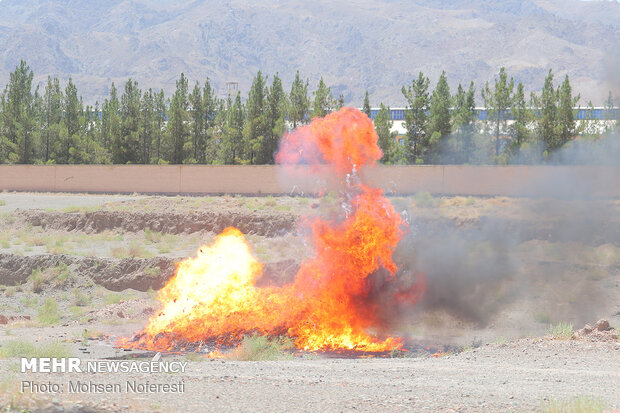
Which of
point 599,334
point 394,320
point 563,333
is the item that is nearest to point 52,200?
point 394,320

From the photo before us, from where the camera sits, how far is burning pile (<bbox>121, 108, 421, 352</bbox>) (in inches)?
773

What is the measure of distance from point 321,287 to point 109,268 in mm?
12231

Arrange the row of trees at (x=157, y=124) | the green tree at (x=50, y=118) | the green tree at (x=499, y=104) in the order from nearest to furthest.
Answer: the green tree at (x=499, y=104)
the row of trees at (x=157, y=124)
the green tree at (x=50, y=118)

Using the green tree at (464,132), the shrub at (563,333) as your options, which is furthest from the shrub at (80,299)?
the green tree at (464,132)

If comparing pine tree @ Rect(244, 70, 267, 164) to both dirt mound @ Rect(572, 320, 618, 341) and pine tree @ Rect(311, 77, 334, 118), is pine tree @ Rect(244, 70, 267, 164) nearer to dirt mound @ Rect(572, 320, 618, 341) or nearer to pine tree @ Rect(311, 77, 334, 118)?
pine tree @ Rect(311, 77, 334, 118)

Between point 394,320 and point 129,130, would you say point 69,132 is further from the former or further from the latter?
point 394,320

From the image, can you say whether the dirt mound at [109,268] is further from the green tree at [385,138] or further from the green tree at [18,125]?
the green tree at [18,125]

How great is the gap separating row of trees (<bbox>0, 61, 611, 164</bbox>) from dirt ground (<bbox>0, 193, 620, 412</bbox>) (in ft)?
38.6

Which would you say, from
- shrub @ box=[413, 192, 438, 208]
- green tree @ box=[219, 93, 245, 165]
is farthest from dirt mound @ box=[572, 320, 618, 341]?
green tree @ box=[219, 93, 245, 165]

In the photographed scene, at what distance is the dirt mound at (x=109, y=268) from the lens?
28406 mm

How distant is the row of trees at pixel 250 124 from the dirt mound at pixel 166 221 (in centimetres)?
1883

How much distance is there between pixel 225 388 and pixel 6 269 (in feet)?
75.3

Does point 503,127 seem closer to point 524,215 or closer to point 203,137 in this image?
point 524,215

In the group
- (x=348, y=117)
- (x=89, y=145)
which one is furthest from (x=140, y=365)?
(x=89, y=145)
